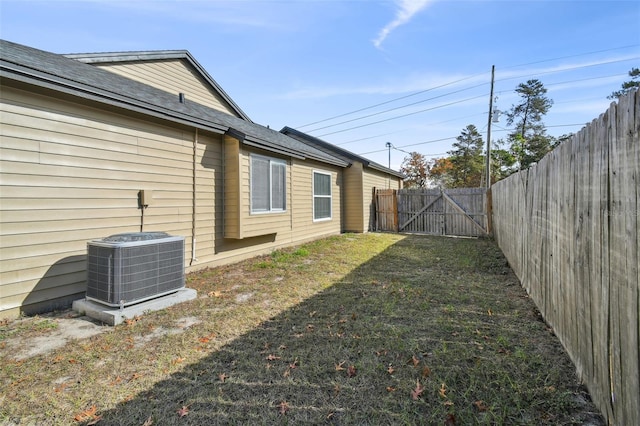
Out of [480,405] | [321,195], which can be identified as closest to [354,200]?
[321,195]

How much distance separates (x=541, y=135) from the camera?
25.5 meters

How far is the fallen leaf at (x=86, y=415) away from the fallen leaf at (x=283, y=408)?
121 cm

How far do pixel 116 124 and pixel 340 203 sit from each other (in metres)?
8.22

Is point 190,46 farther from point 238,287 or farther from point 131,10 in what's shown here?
point 238,287

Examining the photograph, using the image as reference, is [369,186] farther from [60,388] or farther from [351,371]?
[60,388]

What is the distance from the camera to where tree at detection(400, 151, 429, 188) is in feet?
107

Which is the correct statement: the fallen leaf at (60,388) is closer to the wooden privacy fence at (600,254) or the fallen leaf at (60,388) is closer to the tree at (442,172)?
the wooden privacy fence at (600,254)

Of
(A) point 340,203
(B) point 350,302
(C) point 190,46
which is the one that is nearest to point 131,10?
(C) point 190,46

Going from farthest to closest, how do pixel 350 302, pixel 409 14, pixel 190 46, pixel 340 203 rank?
pixel 340 203 → pixel 190 46 → pixel 409 14 → pixel 350 302

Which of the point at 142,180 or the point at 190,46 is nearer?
the point at 142,180

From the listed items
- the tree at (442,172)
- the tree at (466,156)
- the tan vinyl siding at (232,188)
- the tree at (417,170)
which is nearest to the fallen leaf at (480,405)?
the tan vinyl siding at (232,188)

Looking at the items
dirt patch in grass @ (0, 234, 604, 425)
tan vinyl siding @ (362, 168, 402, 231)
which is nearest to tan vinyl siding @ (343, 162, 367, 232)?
tan vinyl siding @ (362, 168, 402, 231)

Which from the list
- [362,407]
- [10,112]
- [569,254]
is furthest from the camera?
[10,112]

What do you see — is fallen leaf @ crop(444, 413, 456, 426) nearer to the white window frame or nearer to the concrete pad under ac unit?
the concrete pad under ac unit
